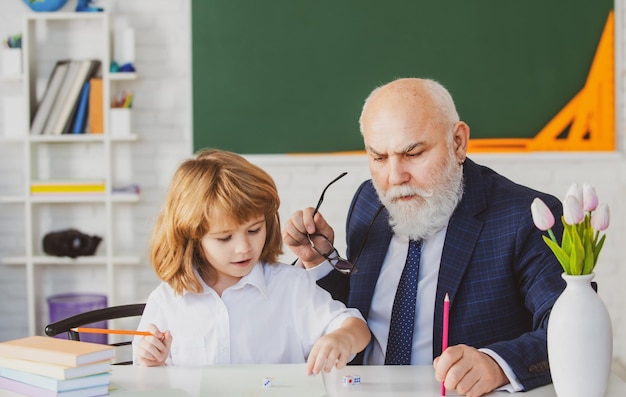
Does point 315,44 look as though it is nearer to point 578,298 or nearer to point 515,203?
point 515,203

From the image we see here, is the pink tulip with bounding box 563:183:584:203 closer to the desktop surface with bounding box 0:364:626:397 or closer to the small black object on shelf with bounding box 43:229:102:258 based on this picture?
the desktop surface with bounding box 0:364:626:397

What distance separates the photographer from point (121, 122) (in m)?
3.99

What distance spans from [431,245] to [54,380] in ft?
3.46

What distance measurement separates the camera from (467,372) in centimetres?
151

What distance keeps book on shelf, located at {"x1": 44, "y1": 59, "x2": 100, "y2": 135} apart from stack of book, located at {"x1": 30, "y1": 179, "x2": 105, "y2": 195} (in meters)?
0.24

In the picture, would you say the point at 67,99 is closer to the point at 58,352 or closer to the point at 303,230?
the point at 303,230

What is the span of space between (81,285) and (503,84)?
2.31m

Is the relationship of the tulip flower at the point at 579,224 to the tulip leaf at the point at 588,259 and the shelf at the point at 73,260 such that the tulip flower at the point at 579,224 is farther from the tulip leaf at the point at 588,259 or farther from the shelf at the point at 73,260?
the shelf at the point at 73,260

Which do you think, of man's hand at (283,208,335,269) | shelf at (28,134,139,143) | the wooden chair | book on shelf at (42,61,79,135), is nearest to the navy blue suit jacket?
man's hand at (283,208,335,269)

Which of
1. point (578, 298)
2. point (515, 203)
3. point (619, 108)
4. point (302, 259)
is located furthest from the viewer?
point (619, 108)

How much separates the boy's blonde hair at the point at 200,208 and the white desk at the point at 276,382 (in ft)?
0.79

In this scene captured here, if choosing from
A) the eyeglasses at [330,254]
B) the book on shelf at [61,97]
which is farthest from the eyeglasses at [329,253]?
the book on shelf at [61,97]

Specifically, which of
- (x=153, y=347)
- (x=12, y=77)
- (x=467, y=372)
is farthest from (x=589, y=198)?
A: (x=12, y=77)

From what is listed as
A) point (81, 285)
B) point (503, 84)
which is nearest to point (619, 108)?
point (503, 84)
